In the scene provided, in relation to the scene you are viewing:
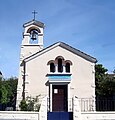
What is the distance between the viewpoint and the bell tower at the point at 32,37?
26.7 m

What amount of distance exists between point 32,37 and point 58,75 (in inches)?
221

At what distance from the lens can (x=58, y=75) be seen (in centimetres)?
2436

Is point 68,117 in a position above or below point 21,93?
below

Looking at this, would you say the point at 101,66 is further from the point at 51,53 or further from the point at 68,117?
the point at 68,117

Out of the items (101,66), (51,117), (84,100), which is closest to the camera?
(51,117)

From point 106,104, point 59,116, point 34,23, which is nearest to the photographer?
point 59,116

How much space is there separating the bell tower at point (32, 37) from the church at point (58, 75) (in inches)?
54.0

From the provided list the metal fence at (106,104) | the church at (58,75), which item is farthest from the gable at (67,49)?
the metal fence at (106,104)

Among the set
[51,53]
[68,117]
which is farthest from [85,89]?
[68,117]

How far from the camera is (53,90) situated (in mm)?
24453

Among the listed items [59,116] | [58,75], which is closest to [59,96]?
[58,75]

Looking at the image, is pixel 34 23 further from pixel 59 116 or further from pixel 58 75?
pixel 59 116

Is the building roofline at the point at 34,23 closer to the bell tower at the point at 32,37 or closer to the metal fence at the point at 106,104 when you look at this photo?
the bell tower at the point at 32,37

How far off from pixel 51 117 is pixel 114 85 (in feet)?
35.8
